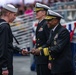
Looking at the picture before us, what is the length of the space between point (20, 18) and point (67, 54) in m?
9.92

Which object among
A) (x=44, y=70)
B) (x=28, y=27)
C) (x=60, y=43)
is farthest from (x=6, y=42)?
(x=28, y=27)

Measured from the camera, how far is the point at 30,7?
19891 mm

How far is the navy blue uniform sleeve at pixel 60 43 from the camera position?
6691 mm

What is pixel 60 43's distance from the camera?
670cm

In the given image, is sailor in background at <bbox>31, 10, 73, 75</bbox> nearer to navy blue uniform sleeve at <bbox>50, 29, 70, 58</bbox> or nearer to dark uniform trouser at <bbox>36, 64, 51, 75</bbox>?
navy blue uniform sleeve at <bbox>50, 29, 70, 58</bbox>

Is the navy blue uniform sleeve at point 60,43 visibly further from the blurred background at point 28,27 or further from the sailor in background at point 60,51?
the blurred background at point 28,27

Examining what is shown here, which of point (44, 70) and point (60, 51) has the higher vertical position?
point (60, 51)

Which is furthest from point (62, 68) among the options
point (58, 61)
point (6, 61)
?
point (6, 61)

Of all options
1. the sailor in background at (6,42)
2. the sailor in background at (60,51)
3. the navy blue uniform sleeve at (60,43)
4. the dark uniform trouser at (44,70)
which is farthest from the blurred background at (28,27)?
the sailor in background at (6,42)

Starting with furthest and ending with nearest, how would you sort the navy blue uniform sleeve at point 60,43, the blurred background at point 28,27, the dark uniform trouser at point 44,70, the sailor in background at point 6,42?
the blurred background at point 28,27
the dark uniform trouser at point 44,70
the navy blue uniform sleeve at point 60,43
the sailor in background at point 6,42

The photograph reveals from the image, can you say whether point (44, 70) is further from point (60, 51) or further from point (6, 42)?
point (6, 42)

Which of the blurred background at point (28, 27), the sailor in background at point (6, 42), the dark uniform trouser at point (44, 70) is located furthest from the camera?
the blurred background at point (28, 27)

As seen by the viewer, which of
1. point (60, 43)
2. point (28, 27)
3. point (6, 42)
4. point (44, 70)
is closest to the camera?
point (6, 42)

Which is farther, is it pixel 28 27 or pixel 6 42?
pixel 28 27
